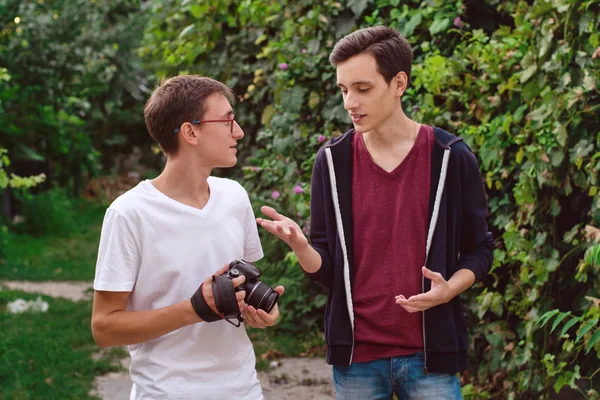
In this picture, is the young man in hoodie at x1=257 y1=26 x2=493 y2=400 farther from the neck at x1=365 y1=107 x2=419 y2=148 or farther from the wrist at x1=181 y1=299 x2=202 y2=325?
the wrist at x1=181 y1=299 x2=202 y2=325

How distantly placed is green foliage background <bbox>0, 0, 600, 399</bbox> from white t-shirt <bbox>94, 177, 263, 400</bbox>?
1.19 m

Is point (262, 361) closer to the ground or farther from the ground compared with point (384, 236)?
closer to the ground

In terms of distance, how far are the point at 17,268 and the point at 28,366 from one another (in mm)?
4296

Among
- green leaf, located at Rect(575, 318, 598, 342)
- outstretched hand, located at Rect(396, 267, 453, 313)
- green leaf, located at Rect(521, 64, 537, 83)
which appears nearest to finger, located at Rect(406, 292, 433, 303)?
outstretched hand, located at Rect(396, 267, 453, 313)

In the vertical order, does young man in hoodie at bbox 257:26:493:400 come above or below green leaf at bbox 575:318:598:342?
above

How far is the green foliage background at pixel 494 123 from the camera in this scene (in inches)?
132

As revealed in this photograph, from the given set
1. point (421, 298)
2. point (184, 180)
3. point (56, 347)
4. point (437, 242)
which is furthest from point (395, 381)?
point (56, 347)

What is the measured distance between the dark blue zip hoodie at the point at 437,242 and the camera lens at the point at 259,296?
232 millimetres

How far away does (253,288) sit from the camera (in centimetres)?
225

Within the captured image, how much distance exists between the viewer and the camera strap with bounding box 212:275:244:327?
2.15 metres

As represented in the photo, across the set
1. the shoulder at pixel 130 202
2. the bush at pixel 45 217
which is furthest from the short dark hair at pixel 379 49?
the bush at pixel 45 217

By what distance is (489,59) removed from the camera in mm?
3869

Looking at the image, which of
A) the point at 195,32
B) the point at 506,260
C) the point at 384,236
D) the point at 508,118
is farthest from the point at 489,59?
the point at 195,32

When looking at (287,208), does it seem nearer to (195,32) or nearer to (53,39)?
(195,32)
